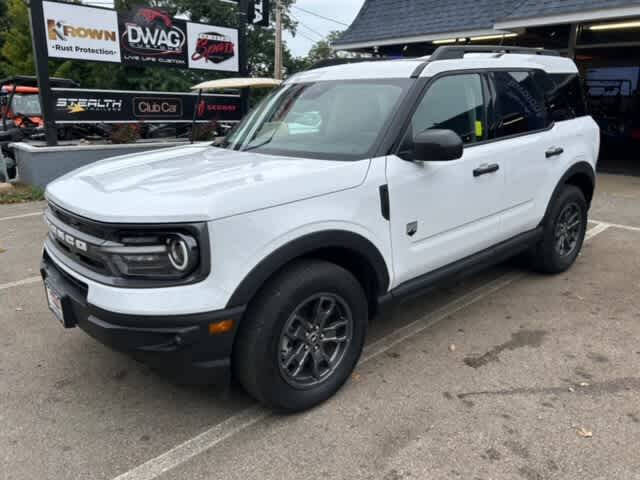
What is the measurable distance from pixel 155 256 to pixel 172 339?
372 mm

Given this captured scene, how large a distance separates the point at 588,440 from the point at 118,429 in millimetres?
2353

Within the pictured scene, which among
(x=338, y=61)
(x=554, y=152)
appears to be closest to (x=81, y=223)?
(x=338, y=61)

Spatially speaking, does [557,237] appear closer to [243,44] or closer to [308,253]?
[308,253]

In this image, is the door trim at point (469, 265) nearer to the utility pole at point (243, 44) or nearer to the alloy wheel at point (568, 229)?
the alloy wheel at point (568, 229)

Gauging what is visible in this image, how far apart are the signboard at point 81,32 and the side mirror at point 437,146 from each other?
8390 millimetres

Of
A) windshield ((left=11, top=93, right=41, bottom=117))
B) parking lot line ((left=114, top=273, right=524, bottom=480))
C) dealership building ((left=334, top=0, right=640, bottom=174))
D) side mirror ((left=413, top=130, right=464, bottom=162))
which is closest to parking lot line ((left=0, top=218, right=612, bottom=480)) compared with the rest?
parking lot line ((left=114, top=273, right=524, bottom=480))

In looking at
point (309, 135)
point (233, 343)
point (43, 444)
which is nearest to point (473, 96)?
point (309, 135)

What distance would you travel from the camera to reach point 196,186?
8.18 feet

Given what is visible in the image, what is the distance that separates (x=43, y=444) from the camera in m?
2.55

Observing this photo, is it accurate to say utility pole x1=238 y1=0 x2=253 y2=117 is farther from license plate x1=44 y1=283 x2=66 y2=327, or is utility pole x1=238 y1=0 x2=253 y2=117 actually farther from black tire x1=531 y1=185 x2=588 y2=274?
license plate x1=44 y1=283 x2=66 y2=327

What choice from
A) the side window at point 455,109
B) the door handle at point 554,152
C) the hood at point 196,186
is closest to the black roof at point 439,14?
the door handle at point 554,152

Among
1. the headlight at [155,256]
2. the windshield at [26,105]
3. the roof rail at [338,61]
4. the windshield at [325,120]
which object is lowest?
the headlight at [155,256]

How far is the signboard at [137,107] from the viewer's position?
30.8 feet

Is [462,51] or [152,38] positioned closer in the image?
[462,51]
